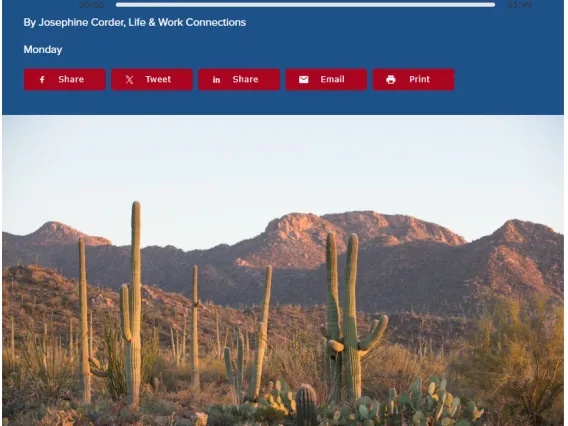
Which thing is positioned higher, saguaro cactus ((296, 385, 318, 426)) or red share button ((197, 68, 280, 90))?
red share button ((197, 68, 280, 90))

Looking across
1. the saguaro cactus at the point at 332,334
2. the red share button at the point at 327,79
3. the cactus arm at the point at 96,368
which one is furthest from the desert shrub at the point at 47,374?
the red share button at the point at 327,79

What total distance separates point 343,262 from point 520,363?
4711 centimetres

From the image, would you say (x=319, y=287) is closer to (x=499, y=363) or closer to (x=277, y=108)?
(x=499, y=363)

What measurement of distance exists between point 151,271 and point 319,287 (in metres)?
16.5

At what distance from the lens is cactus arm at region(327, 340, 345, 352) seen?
9.91 meters

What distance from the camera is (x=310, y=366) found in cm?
1202

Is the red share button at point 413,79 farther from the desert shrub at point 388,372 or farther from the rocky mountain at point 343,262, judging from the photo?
the rocky mountain at point 343,262

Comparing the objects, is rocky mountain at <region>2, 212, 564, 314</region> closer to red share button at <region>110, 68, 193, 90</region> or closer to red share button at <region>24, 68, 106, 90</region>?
red share button at <region>110, 68, 193, 90</region>

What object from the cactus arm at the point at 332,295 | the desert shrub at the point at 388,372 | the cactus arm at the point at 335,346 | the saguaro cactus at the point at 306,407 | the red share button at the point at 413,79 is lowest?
the desert shrub at the point at 388,372

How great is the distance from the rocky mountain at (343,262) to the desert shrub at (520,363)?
33.5 metres

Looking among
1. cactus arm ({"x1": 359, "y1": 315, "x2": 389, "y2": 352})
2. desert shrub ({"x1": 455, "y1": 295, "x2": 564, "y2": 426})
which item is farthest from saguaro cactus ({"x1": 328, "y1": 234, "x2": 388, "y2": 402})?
desert shrub ({"x1": 455, "y1": 295, "x2": 564, "y2": 426})

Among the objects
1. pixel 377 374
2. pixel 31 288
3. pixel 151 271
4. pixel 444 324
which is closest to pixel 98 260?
pixel 151 271

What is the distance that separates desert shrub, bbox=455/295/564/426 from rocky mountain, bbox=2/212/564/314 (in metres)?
33.5

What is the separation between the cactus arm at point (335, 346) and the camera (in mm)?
9914
